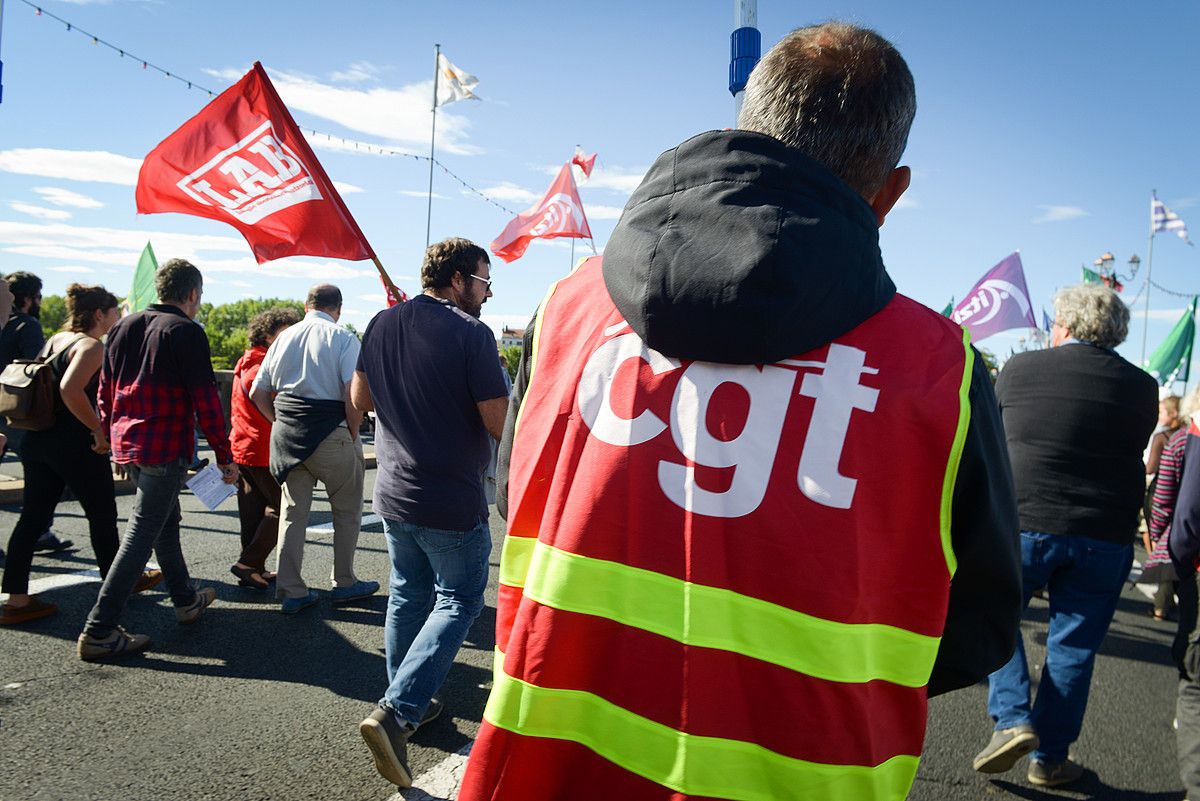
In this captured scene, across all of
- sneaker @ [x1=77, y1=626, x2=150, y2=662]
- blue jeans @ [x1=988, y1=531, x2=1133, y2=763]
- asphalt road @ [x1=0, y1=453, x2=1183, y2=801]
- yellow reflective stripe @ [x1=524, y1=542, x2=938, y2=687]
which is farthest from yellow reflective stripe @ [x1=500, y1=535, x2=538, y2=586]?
sneaker @ [x1=77, y1=626, x2=150, y2=662]

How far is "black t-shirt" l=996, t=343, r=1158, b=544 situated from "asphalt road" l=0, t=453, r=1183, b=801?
1168 millimetres

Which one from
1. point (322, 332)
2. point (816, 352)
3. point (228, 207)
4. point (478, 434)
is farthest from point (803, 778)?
point (228, 207)

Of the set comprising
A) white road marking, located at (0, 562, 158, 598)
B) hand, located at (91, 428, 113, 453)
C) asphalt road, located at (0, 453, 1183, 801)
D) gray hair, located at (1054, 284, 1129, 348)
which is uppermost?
gray hair, located at (1054, 284, 1129, 348)

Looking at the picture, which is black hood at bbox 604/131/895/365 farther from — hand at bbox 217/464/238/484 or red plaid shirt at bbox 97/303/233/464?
hand at bbox 217/464/238/484

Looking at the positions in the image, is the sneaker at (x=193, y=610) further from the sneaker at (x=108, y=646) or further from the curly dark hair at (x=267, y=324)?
the curly dark hair at (x=267, y=324)

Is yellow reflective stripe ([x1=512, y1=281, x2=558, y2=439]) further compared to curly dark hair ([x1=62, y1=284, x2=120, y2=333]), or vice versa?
curly dark hair ([x1=62, y1=284, x2=120, y2=333])

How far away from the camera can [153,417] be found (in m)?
4.18

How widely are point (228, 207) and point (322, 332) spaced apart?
0.99 metres

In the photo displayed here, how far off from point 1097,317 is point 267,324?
505 centimetres

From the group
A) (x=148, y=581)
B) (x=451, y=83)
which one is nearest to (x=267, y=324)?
(x=148, y=581)

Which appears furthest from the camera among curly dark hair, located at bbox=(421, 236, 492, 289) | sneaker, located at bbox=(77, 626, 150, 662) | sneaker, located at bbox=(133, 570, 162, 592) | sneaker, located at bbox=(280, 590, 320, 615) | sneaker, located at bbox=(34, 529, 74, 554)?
sneaker, located at bbox=(34, 529, 74, 554)

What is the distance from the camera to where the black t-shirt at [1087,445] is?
3.20m

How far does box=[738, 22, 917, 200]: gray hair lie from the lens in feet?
3.95

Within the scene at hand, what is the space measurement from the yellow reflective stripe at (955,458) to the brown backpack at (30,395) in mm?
4873
